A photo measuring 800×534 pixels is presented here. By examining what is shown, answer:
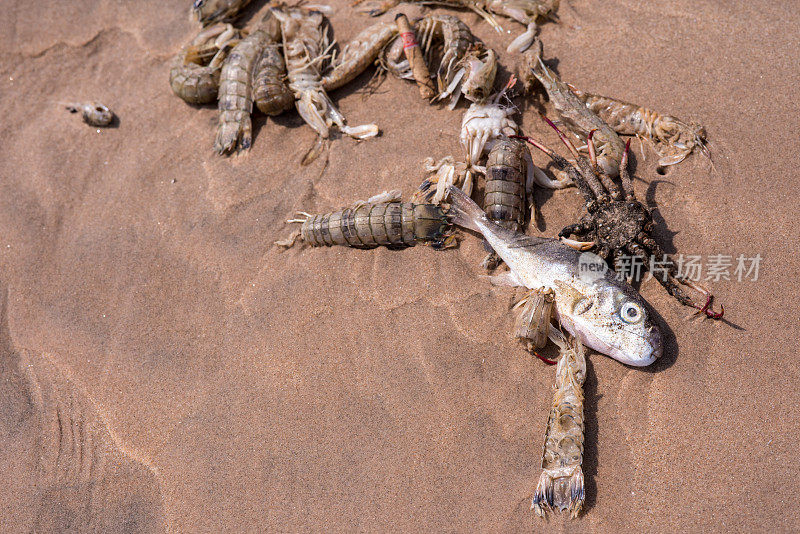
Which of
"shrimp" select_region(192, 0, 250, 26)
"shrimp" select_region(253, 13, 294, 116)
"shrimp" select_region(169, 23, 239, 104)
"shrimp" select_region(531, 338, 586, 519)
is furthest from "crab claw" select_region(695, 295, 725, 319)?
"shrimp" select_region(192, 0, 250, 26)

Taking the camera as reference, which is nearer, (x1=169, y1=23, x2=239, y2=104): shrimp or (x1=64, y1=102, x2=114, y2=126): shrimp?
(x1=169, y1=23, x2=239, y2=104): shrimp

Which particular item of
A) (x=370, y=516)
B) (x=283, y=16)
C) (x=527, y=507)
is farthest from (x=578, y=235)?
(x=283, y=16)

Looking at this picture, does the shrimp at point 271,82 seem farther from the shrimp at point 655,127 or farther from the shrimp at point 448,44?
the shrimp at point 655,127

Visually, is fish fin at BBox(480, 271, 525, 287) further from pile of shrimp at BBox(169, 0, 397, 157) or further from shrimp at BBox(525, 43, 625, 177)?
pile of shrimp at BBox(169, 0, 397, 157)

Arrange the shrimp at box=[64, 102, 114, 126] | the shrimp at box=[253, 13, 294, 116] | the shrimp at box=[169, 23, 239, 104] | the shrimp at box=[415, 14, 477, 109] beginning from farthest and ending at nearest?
1. the shrimp at box=[64, 102, 114, 126]
2. the shrimp at box=[169, 23, 239, 104]
3. the shrimp at box=[253, 13, 294, 116]
4. the shrimp at box=[415, 14, 477, 109]

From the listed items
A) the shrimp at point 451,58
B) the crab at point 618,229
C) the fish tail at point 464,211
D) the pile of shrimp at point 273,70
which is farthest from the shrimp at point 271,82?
the crab at point 618,229

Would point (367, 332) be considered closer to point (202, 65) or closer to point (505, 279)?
point (505, 279)
